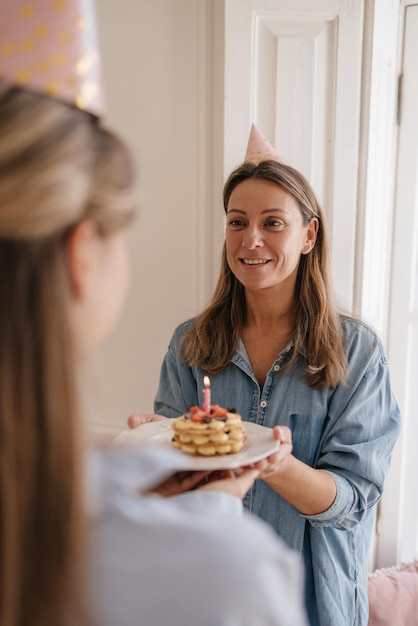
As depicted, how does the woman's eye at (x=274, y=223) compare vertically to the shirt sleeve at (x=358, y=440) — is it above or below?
above

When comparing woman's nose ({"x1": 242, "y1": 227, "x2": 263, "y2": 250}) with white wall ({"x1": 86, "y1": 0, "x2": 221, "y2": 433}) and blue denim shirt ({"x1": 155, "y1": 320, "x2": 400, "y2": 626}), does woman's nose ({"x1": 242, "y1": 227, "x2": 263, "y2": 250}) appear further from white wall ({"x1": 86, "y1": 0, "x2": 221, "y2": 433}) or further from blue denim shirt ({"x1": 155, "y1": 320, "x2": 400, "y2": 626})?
white wall ({"x1": 86, "y1": 0, "x2": 221, "y2": 433})

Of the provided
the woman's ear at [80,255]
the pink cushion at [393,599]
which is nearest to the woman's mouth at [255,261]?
the woman's ear at [80,255]

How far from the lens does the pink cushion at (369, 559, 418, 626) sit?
74.9 inches

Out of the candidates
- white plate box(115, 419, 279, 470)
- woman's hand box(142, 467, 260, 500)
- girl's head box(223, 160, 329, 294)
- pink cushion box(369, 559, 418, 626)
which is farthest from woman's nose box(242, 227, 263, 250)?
pink cushion box(369, 559, 418, 626)

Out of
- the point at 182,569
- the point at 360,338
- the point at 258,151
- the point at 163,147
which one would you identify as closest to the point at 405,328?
the point at 360,338

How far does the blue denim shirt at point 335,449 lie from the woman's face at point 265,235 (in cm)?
21

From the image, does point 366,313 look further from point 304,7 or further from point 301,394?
point 304,7

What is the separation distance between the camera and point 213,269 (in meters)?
1.94

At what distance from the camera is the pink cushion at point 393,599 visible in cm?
190

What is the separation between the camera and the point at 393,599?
1.93 m

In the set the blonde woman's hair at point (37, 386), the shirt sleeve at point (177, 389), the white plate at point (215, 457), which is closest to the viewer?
the blonde woman's hair at point (37, 386)

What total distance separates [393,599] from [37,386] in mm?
1809

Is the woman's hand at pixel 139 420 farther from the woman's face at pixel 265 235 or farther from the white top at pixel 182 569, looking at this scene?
the white top at pixel 182 569

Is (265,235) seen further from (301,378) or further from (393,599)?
(393,599)
